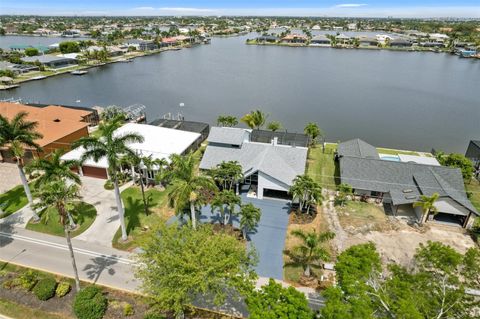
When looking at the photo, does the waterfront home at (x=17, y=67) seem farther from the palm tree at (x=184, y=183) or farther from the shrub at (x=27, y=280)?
the palm tree at (x=184, y=183)

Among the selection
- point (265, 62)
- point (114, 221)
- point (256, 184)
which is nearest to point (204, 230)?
point (114, 221)

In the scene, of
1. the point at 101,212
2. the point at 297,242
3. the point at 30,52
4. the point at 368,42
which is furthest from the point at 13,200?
the point at 368,42

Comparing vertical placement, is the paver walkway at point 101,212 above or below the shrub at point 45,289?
below

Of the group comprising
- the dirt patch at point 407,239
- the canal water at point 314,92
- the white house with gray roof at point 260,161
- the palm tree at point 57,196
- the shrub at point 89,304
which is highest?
the palm tree at point 57,196

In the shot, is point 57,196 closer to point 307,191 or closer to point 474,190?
point 307,191

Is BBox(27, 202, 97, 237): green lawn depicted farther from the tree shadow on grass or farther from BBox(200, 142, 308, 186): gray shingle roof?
BBox(200, 142, 308, 186): gray shingle roof

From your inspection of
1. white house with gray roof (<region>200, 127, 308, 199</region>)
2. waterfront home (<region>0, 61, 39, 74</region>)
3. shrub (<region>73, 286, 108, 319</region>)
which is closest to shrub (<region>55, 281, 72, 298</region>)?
shrub (<region>73, 286, 108, 319</region>)

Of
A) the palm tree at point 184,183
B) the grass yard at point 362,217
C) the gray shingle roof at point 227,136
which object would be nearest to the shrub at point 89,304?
the palm tree at point 184,183
